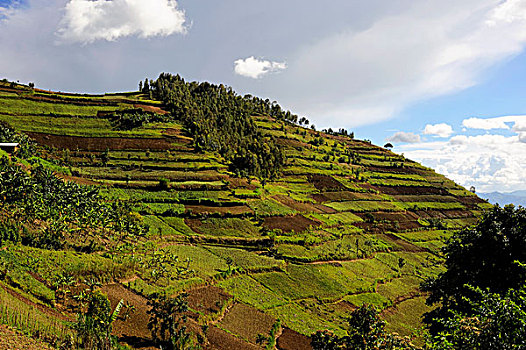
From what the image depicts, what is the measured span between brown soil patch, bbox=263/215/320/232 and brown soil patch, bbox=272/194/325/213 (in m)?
8.46

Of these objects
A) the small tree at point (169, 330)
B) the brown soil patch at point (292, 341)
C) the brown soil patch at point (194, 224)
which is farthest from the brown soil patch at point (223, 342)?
the brown soil patch at point (194, 224)

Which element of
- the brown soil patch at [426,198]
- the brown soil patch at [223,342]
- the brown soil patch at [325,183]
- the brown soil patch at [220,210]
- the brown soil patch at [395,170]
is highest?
the brown soil patch at [395,170]

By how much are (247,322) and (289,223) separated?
1825 inches

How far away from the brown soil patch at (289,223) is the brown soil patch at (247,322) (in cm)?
3625

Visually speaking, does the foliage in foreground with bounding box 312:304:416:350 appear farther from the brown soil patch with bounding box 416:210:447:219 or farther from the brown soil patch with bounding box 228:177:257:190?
the brown soil patch with bounding box 416:210:447:219

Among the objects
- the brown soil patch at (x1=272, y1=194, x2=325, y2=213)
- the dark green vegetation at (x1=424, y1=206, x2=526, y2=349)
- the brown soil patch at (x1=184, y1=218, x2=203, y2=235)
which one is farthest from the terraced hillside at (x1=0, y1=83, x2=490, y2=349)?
the dark green vegetation at (x1=424, y1=206, x2=526, y2=349)

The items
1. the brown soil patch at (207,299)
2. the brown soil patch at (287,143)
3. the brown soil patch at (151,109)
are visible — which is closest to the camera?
the brown soil patch at (207,299)

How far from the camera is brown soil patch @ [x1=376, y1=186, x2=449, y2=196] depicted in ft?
511

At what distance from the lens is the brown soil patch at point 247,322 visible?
41750mm

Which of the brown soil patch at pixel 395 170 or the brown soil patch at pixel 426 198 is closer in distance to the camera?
the brown soil patch at pixel 426 198

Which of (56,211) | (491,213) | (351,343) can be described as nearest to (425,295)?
(491,213)

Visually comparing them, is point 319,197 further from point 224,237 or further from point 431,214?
point 224,237

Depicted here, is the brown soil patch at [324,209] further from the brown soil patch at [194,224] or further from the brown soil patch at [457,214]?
the brown soil patch at [457,214]

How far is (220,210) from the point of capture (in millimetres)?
86375
